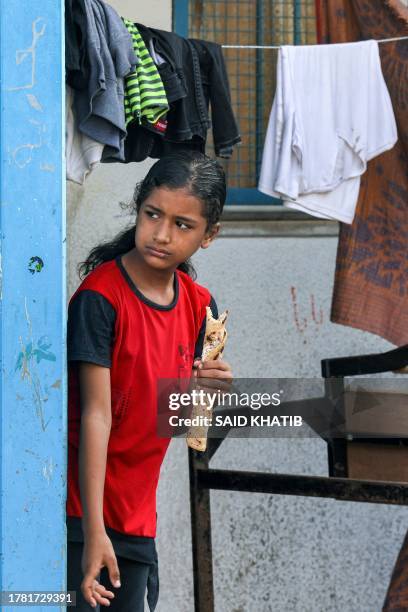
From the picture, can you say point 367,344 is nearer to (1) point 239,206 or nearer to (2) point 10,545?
(1) point 239,206

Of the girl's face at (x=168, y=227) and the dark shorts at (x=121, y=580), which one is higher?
the girl's face at (x=168, y=227)

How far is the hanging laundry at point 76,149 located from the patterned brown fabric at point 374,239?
1.12 meters

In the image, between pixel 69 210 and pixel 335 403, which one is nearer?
pixel 335 403

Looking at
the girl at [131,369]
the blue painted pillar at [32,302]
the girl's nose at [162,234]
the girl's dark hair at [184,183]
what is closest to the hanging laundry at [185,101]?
the girl's dark hair at [184,183]

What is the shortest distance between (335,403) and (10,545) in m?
1.49

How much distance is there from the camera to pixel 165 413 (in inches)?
98.3

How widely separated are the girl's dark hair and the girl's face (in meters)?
0.02

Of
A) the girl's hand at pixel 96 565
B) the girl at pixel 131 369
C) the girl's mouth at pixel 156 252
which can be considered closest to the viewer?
the girl's hand at pixel 96 565

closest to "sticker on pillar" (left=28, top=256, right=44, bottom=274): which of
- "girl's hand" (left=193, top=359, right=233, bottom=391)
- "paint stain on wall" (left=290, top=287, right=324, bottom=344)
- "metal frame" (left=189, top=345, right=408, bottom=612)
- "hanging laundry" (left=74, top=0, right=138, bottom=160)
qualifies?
"girl's hand" (left=193, top=359, right=233, bottom=391)

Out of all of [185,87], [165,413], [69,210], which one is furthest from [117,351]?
[69,210]

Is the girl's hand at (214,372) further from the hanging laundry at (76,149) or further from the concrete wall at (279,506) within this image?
the concrete wall at (279,506)

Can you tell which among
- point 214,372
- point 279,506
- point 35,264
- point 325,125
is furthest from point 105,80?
point 279,506

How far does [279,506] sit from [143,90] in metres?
2.02

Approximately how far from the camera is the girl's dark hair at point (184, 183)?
2477 millimetres
